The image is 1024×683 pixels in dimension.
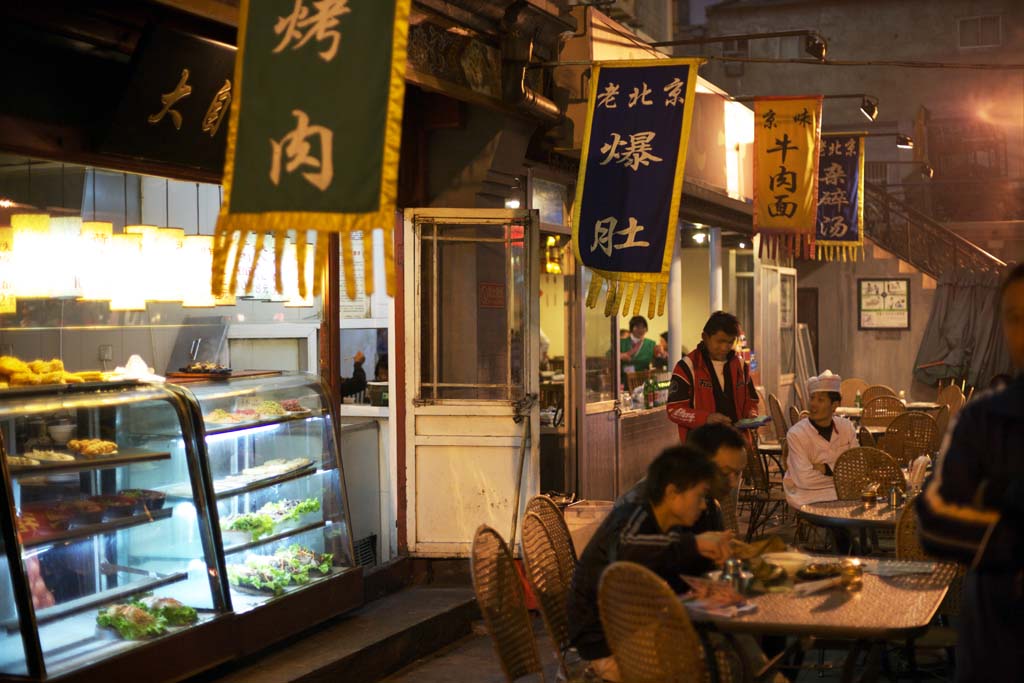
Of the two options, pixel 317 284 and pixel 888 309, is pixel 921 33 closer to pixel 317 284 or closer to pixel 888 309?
pixel 888 309

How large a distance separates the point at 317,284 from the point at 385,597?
4.53 metres

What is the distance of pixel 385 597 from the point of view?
336 inches

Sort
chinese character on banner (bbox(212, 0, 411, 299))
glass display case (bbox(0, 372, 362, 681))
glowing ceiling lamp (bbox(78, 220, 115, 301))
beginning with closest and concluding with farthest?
chinese character on banner (bbox(212, 0, 411, 299)) → glass display case (bbox(0, 372, 362, 681)) → glowing ceiling lamp (bbox(78, 220, 115, 301))

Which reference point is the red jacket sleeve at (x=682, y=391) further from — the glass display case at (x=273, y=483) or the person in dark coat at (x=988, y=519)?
the person in dark coat at (x=988, y=519)

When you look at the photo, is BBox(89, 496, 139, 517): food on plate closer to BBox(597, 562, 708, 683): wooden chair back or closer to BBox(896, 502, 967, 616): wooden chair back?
BBox(597, 562, 708, 683): wooden chair back

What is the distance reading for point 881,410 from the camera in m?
13.8

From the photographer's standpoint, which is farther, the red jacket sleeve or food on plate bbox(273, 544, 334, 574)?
the red jacket sleeve

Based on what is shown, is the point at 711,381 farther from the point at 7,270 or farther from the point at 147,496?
the point at 7,270

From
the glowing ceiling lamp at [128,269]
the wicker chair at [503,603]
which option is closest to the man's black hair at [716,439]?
the wicker chair at [503,603]

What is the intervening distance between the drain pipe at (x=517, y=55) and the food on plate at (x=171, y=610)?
458cm

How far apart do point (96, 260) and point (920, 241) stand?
62.7ft

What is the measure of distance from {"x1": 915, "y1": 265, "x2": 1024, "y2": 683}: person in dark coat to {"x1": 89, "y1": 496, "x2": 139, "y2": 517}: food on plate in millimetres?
4219

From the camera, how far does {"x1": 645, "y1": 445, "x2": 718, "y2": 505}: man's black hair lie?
4.83 m

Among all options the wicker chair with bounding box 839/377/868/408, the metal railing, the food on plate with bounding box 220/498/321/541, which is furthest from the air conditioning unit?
the food on plate with bounding box 220/498/321/541
